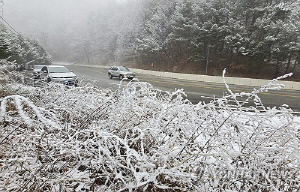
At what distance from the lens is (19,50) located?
28062 mm

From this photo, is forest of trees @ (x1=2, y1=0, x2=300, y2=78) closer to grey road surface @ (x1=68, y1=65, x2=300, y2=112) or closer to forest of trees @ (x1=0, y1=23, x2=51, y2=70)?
grey road surface @ (x1=68, y1=65, x2=300, y2=112)

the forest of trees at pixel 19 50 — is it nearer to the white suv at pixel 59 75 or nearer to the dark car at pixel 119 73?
the white suv at pixel 59 75

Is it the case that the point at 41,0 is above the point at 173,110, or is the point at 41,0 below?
above

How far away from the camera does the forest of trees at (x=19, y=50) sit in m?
14.8

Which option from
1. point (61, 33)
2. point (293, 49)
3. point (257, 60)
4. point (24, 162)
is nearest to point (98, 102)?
point (24, 162)

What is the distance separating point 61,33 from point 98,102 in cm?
11801

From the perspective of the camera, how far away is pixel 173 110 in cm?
282

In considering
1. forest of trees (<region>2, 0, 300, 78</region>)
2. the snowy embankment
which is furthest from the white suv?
forest of trees (<region>2, 0, 300, 78</region>)

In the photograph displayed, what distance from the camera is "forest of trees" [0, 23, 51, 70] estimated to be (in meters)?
14.8

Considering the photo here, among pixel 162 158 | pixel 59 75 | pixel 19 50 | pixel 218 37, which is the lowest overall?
pixel 162 158

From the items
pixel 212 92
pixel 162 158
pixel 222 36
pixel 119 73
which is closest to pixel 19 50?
pixel 119 73

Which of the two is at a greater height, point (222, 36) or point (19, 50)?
point (222, 36)

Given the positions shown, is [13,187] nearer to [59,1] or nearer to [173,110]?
[173,110]

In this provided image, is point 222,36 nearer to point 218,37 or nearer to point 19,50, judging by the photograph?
point 218,37
